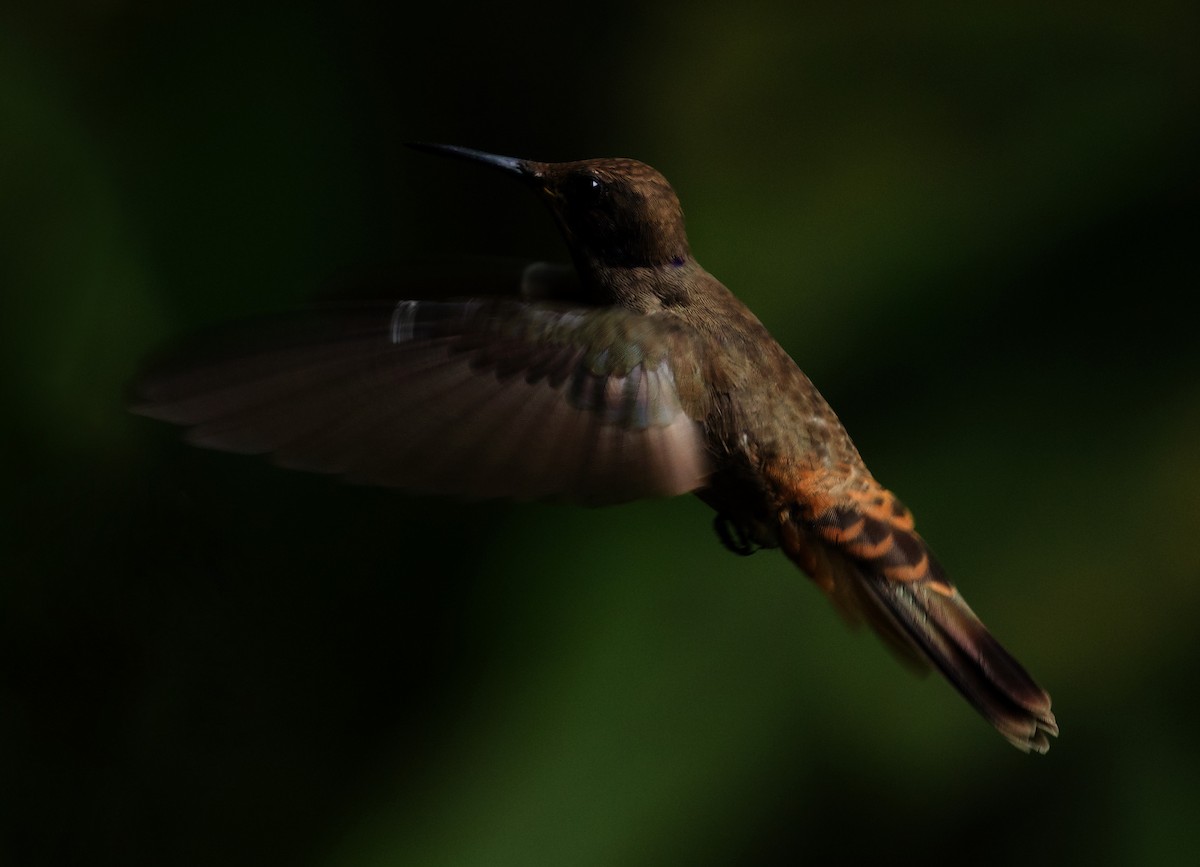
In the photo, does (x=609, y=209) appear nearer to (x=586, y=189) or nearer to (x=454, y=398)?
(x=586, y=189)

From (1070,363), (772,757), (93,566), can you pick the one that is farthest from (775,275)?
(93,566)

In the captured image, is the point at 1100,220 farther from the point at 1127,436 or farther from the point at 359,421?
the point at 359,421

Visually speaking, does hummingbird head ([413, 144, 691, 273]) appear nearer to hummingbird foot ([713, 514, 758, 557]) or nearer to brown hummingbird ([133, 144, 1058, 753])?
brown hummingbird ([133, 144, 1058, 753])

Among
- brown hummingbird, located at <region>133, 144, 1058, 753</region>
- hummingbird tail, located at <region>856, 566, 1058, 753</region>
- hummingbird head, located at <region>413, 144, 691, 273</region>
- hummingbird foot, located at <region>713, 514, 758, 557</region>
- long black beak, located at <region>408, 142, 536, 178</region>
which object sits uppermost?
long black beak, located at <region>408, 142, 536, 178</region>

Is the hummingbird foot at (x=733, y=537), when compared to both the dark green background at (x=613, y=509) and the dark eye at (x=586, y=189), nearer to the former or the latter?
the dark eye at (x=586, y=189)

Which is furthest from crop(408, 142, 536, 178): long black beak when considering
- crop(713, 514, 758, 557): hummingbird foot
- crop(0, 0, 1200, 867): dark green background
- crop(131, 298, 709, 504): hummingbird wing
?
crop(0, 0, 1200, 867): dark green background

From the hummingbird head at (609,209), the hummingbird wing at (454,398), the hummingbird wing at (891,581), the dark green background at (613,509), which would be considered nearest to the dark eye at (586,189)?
the hummingbird head at (609,209)
